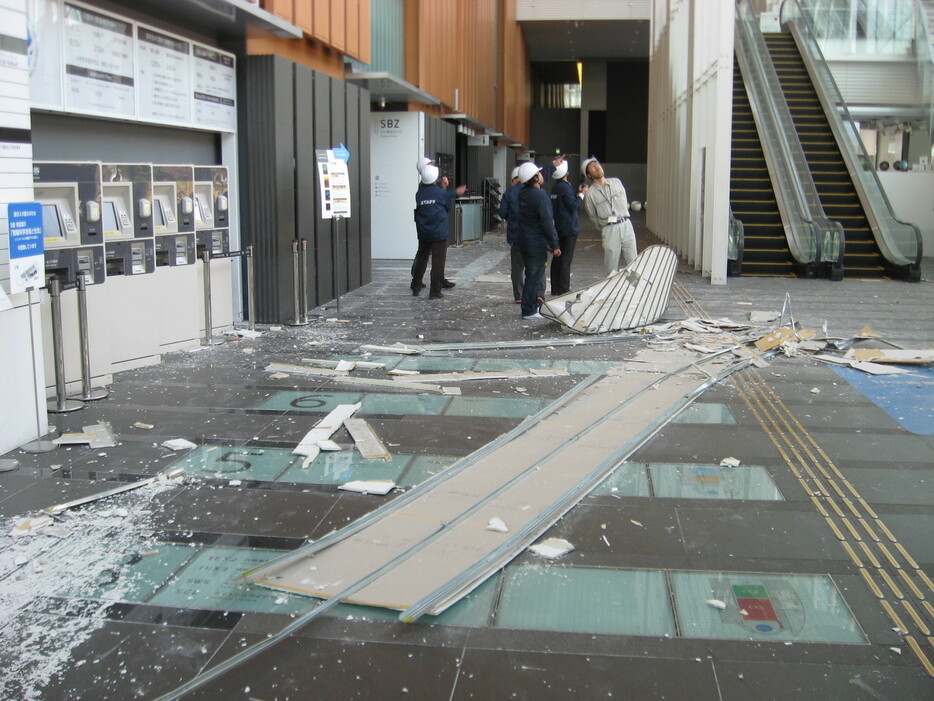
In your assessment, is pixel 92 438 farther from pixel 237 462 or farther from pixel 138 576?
pixel 138 576

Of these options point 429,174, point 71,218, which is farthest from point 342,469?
point 429,174

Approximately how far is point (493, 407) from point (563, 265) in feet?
17.8

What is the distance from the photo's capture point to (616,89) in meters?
45.0

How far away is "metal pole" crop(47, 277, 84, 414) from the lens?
257 inches

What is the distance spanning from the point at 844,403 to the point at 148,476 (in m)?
5.04

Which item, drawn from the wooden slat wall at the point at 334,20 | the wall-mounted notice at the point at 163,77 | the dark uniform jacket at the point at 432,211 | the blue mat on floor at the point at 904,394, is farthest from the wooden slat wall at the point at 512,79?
the blue mat on floor at the point at 904,394

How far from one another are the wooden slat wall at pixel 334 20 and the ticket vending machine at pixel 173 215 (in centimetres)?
241

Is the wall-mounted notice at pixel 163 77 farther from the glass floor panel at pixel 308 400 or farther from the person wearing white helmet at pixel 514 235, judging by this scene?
the person wearing white helmet at pixel 514 235

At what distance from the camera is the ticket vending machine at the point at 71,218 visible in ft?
23.1

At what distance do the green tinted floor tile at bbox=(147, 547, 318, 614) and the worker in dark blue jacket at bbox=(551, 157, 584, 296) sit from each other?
8181 mm

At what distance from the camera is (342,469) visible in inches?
219

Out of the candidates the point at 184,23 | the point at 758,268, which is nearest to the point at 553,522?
the point at 184,23

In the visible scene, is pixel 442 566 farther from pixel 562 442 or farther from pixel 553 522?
pixel 562 442

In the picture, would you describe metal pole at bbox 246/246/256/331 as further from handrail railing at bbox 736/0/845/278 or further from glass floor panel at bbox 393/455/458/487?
handrail railing at bbox 736/0/845/278
